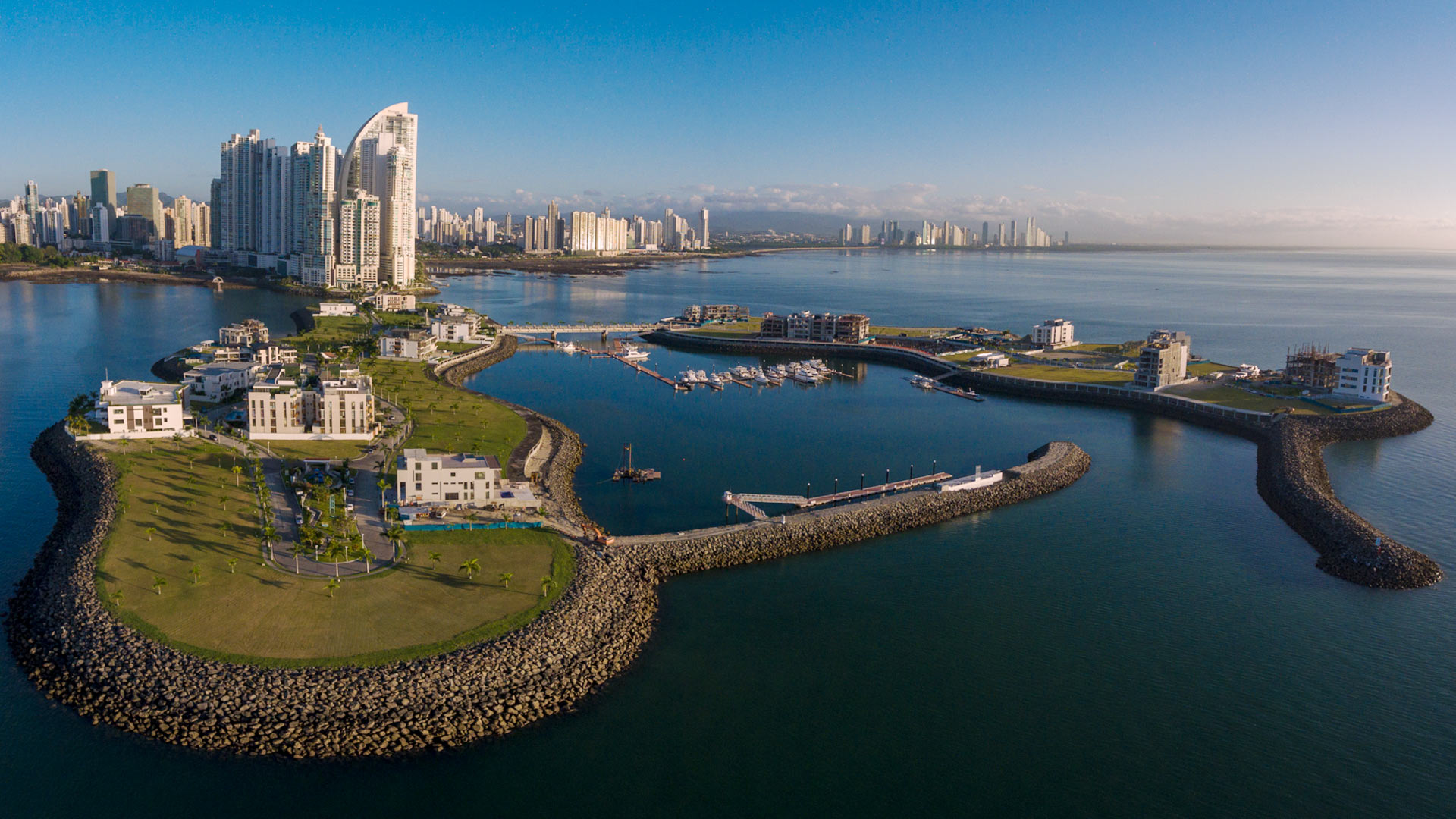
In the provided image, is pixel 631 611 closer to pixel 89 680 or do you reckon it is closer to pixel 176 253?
pixel 89 680

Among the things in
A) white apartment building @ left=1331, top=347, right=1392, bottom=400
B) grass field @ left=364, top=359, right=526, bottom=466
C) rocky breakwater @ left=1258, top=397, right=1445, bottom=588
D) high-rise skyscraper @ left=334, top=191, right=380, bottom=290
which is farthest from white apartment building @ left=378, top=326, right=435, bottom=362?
white apartment building @ left=1331, top=347, right=1392, bottom=400

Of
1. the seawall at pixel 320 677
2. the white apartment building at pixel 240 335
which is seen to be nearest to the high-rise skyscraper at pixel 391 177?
the white apartment building at pixel 240 335

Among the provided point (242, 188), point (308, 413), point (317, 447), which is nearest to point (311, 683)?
point (317, 447)

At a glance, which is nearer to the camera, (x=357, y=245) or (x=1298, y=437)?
(x=1298, y=437)

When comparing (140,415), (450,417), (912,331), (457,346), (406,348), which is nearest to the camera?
(140,415)

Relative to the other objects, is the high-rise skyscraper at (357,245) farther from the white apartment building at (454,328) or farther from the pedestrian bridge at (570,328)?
the white apartment building at (454,328)

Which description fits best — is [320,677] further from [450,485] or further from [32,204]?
[32,204]
